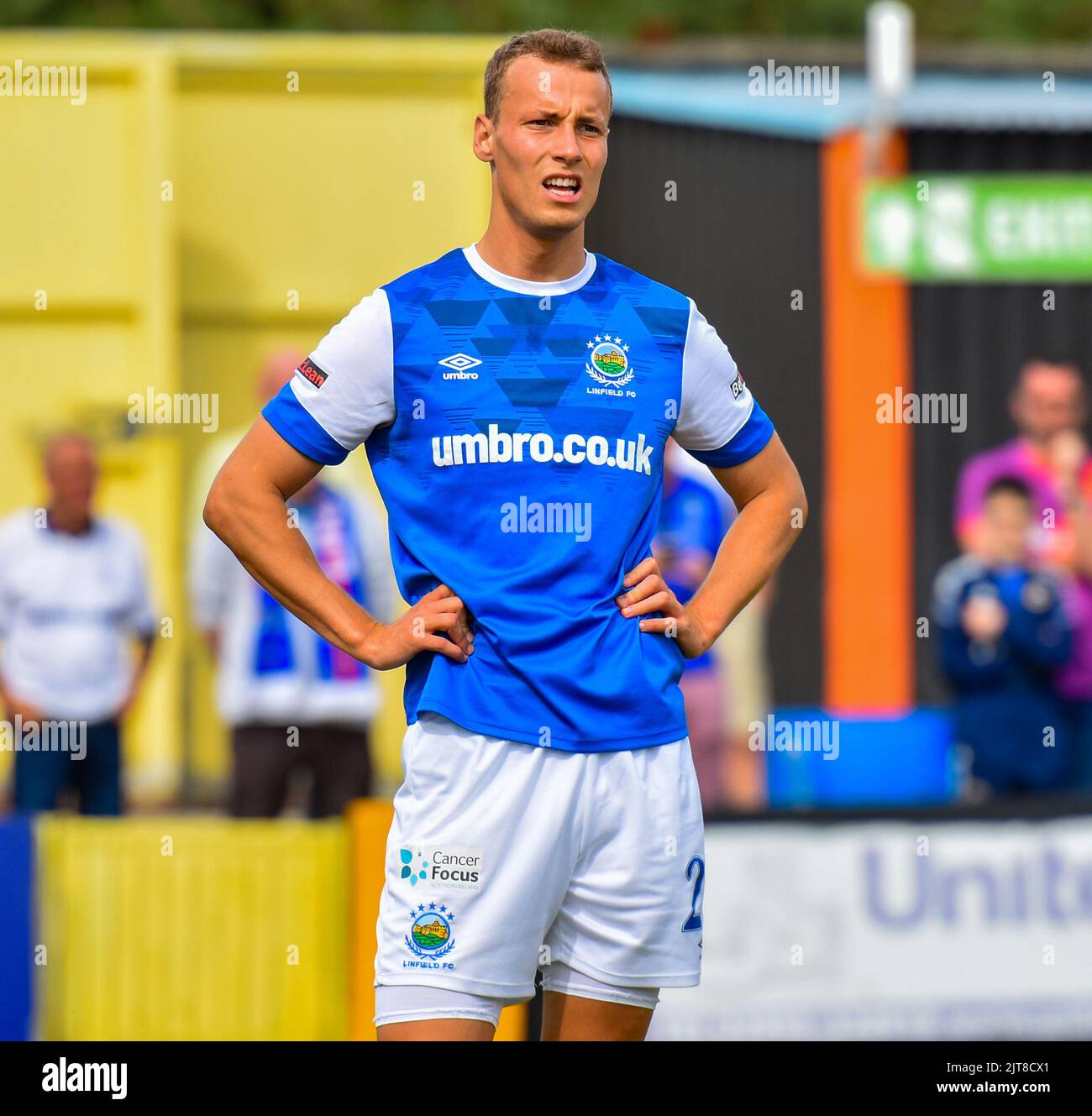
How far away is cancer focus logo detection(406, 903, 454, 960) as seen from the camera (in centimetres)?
326

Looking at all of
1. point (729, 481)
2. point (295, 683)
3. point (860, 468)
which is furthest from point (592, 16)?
point (729, 481)

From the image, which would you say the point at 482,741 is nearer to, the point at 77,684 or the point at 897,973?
the point at 897,973

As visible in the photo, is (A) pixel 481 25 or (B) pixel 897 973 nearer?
(B) pixel 897 973

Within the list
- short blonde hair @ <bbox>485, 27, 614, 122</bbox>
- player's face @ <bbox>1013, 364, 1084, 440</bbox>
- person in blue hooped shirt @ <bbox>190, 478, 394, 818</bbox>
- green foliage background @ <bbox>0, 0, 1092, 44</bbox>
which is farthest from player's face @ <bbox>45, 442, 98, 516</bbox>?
green foliage background @ <bbox>0, 0, 1092, 44</bbox>

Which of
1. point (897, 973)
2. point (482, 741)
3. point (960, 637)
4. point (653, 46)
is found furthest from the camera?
point (653, 46)

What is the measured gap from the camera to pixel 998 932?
6.17m

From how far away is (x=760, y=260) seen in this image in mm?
11281

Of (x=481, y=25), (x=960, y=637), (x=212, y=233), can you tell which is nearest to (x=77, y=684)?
(x=960, y=637)

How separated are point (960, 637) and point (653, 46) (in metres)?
4.57

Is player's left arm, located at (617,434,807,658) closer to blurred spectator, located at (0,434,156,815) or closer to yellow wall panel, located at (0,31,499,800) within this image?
blurred spectator, located at (0,434,156,815)

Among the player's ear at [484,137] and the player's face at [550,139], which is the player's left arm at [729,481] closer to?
the player's face at [550,139]

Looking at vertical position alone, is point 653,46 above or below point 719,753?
above

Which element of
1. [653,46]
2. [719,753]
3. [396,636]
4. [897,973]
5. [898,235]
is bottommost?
[897,973]
